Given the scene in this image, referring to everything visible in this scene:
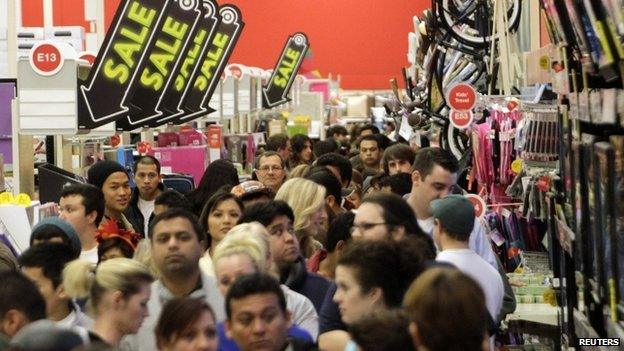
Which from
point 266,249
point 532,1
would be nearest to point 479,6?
point 532,1

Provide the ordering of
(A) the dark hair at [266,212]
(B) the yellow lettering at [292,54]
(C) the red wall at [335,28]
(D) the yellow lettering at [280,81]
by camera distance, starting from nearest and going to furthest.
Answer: (A) the dark hair at [266,212]
(D) the yellow lettering at [280,81]
(B) the yellow lettering at [292,54]
(C) the red wall at [335,28]

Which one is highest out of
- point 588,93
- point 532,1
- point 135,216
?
point 532,1

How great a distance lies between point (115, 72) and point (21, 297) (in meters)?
6.17

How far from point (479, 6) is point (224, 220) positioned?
7.31 meters

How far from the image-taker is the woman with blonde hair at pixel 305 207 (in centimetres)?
711

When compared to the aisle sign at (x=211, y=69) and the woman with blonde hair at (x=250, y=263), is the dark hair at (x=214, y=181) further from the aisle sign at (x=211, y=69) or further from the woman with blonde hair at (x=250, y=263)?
the woman with blonde hair at (x=250, y=263)

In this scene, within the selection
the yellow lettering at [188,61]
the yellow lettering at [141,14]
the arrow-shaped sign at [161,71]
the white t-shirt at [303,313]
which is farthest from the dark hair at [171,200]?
the yellow lettering at [188,61]

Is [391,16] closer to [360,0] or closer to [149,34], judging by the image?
[360,0]

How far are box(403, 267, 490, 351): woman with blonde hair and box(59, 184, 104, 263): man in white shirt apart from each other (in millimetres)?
4160

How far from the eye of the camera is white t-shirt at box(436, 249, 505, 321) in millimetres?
5906

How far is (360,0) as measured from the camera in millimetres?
37906

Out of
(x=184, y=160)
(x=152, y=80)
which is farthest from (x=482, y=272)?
(x=184, y=160)

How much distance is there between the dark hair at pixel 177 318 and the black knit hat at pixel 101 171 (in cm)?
484

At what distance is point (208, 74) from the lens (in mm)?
15133
